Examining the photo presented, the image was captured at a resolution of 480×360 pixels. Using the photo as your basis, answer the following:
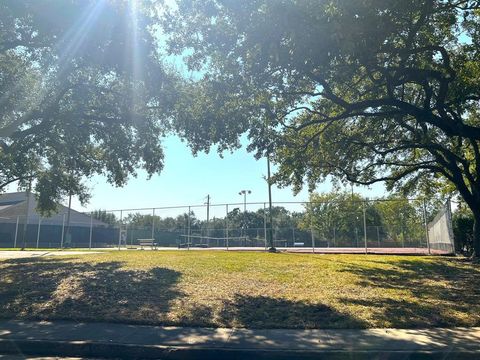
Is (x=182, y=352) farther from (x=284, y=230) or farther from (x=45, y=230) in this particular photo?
(x=45, y=230)

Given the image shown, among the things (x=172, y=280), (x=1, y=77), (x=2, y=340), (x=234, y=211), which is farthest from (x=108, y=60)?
(x=234, y=211)

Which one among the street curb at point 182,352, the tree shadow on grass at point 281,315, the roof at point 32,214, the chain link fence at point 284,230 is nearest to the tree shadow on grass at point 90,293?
the tree shadow on grass at point 281,315

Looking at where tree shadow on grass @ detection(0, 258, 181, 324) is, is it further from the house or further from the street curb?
the house

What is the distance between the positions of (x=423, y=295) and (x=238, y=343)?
17.5ft

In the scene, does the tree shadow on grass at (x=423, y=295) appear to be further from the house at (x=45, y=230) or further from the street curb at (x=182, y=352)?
the house at (x=45, y=230)

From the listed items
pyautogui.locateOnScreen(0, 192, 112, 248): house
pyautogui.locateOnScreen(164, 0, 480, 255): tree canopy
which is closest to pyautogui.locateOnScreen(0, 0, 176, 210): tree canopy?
pyautogui.locateOnScreen(164, 0, 480, 255): tree canopy

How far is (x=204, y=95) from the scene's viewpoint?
528 inches

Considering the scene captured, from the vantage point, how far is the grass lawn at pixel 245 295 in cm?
820

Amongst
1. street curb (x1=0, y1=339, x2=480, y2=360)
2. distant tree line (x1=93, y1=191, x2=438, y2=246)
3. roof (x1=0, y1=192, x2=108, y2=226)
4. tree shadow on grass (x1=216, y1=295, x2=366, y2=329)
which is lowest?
street curb (x1=0, y1=339, x2=480, y2=360)

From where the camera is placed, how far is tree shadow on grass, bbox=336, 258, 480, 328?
26.2 ft

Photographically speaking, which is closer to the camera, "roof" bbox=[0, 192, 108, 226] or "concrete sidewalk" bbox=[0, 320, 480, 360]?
"concrete sidewalk" bbox=[0, 320, 480, 360]

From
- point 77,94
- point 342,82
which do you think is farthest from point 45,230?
point 342,82

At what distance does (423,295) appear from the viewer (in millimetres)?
10000

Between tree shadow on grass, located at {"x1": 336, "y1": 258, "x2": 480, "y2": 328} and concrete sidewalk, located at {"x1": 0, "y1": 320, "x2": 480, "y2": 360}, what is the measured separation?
0.56 meters
